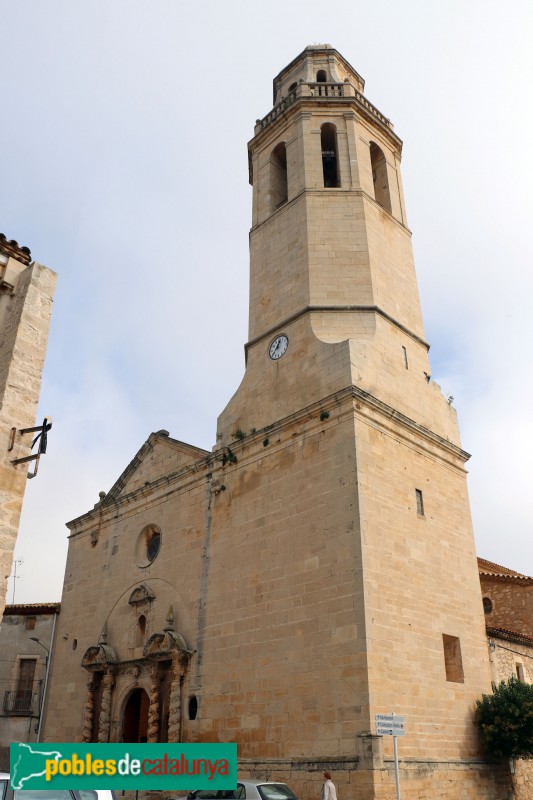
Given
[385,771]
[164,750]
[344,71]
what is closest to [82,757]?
[164,750]

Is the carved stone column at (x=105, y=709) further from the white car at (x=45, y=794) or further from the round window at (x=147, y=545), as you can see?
the white car at (x=45, y=794)

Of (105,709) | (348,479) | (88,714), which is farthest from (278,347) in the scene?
(88,714)

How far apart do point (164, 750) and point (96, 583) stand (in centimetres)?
1104

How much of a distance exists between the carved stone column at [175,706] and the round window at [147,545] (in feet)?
10.2

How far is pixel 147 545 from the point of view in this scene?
1658cm

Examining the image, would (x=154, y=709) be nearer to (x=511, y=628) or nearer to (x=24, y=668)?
(x=24, y=668)

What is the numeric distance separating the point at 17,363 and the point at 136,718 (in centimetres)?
925

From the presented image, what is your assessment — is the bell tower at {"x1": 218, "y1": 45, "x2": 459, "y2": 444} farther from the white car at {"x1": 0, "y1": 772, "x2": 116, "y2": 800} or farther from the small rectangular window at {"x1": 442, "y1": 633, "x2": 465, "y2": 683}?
the white car at {"x1": 0, "y1": 772, "x2": 116, "y2": 800}

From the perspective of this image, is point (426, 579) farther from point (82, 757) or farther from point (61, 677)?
point (61, 677)

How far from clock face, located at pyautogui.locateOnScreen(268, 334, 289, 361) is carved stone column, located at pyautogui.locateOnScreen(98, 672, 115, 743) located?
8.09 meters

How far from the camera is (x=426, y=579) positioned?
12.2 meters

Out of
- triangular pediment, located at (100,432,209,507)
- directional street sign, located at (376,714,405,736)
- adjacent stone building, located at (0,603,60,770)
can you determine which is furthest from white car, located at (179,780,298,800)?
adjacent stone building, located at (0,603,60,770)

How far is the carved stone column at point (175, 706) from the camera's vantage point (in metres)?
12.9

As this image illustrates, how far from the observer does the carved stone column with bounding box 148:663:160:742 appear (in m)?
13.4
